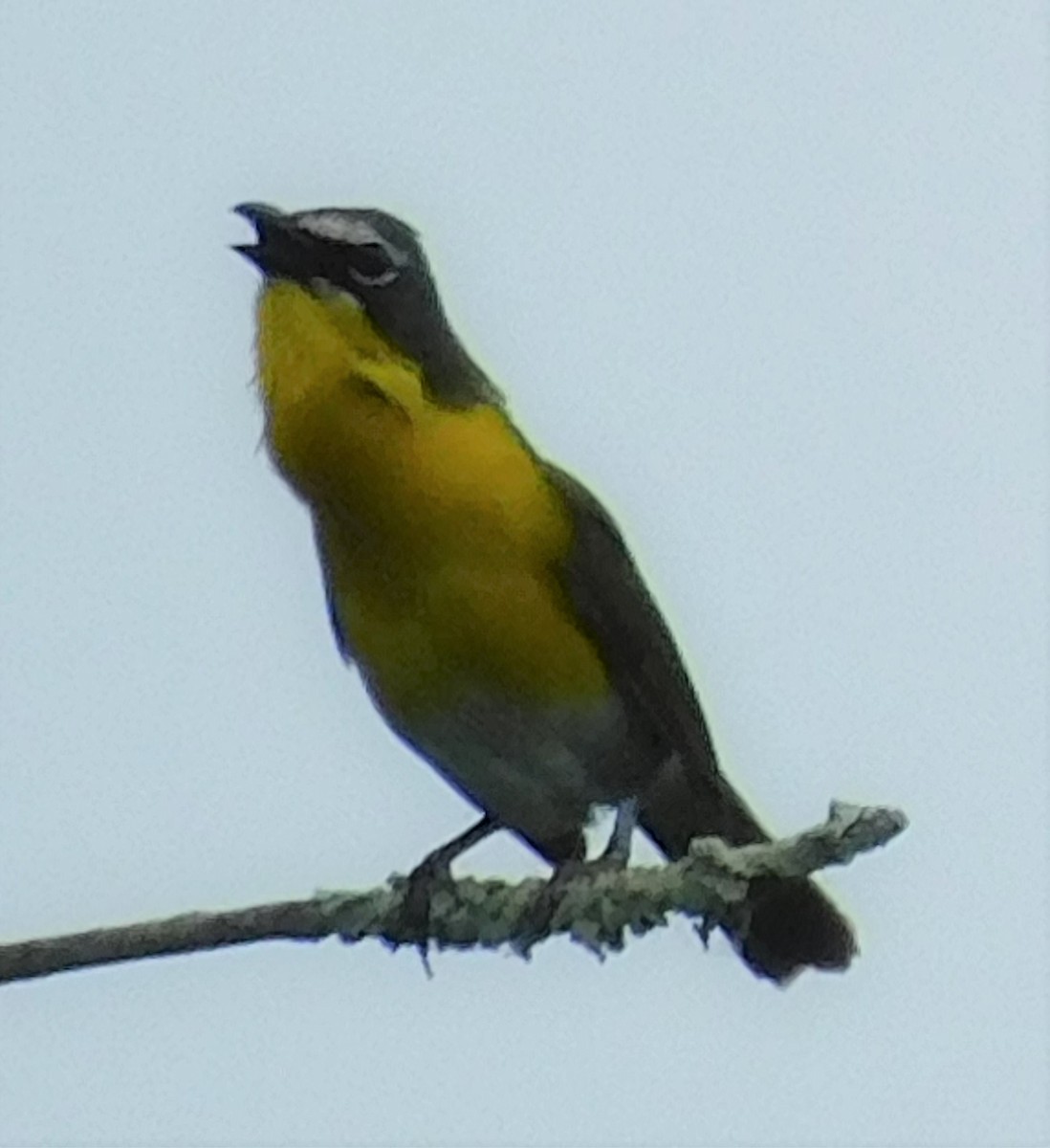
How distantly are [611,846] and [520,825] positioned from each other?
312 mm

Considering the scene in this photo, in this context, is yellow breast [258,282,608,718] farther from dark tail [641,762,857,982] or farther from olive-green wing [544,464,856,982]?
dark tail [641,762,857,982]

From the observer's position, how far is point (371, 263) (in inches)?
230

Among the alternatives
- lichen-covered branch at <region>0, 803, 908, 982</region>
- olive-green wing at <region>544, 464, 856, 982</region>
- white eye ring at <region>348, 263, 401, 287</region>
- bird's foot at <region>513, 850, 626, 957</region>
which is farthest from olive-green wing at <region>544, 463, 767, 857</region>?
bird's foot at <region>513, 850, 626, 957</region>

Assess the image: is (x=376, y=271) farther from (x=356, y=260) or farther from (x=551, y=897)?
(x=551, y=897)

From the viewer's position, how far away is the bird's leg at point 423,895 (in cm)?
569

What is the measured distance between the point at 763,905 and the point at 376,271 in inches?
72.1

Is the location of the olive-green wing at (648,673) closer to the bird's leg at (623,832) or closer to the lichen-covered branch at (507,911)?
the bird's leg at (623,832)

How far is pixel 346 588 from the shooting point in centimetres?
586

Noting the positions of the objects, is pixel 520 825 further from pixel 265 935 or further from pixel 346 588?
pixel 265 935

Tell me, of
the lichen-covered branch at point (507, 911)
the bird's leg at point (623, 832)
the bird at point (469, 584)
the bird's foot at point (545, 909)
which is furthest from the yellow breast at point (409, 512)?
the bird's foot at point (545, 909)

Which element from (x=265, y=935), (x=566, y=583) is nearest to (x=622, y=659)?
(x=566, y=583)

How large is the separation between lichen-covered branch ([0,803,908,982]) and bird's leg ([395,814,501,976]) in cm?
1

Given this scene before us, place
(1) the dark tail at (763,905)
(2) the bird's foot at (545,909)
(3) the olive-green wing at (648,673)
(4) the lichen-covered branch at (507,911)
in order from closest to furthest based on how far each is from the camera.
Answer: (4) the lichen-covered branch at (507,911), (2) the bird's foot at (545,909), (3) the olive-green wing at (648,673), (1) the dark tail at (763,905)

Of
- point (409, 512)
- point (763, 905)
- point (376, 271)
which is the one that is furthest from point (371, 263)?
point (763, 905)
